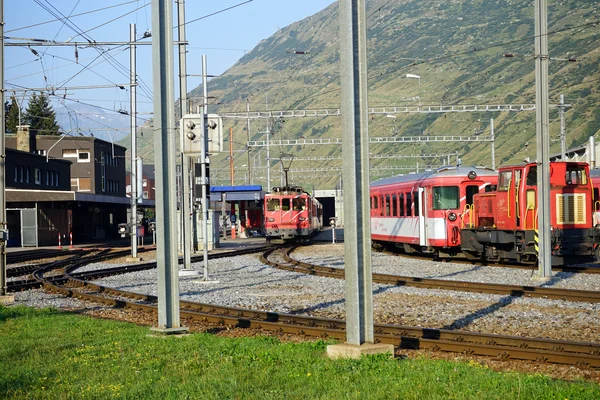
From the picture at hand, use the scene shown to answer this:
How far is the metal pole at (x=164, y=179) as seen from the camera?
1299cm

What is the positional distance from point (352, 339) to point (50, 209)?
4893cm

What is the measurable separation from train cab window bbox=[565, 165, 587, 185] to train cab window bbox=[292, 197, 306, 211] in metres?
25.7

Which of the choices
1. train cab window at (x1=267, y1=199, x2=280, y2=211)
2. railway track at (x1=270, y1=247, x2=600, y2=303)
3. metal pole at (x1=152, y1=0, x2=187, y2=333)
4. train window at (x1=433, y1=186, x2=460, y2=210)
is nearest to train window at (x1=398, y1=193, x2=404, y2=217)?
train window at (x1=433, y1=186, x2=460, y2=210)

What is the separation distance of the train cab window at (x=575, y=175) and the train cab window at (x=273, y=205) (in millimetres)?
26114

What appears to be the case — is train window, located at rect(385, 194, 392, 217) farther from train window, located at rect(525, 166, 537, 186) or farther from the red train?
the red train

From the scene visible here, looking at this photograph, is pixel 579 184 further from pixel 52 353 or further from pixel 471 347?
pixel 52 353

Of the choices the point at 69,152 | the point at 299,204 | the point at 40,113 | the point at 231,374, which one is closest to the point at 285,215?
the point at 299,204

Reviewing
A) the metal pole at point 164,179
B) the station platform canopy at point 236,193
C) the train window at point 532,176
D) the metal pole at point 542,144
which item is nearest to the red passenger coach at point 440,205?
the train window at point 532,176

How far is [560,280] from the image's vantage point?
22.4 m

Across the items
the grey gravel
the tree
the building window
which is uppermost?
the tree

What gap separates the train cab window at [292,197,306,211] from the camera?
49.6 m

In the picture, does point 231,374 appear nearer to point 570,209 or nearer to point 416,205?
point 570,209

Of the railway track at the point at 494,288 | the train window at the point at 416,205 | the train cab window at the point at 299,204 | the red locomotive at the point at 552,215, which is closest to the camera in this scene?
the railway track at the point at 494,288

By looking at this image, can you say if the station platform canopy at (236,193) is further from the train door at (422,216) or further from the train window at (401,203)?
the train door at (422,216)
